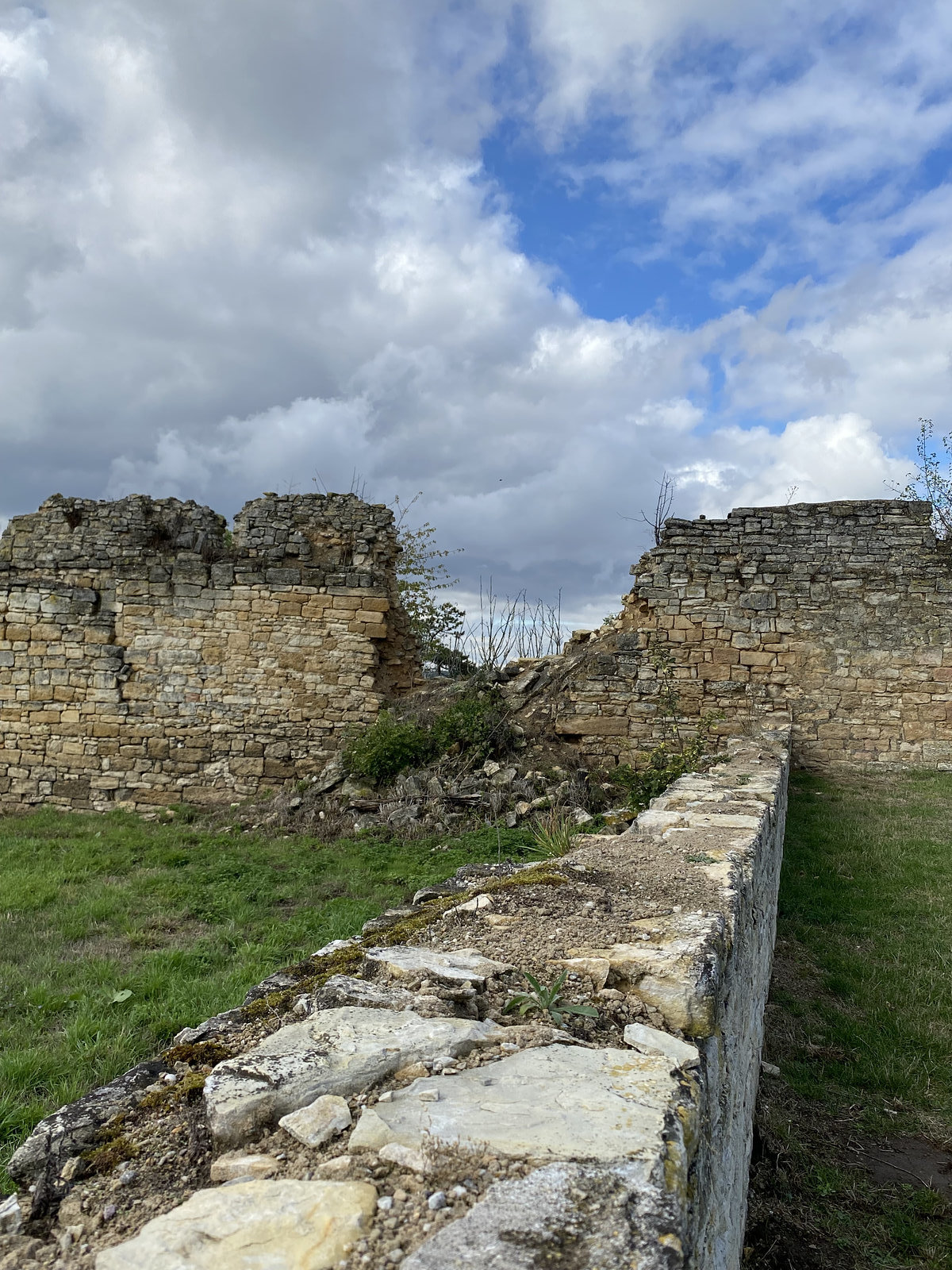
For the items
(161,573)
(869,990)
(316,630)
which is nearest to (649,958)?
(869,990)

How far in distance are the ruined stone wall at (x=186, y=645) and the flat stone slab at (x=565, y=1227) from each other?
31.9ft

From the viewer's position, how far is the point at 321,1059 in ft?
5.38

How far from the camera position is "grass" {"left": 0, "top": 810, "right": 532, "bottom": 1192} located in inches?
152

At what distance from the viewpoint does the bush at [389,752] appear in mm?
9508

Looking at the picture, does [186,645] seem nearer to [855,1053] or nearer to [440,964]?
[855,1053]

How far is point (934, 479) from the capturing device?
14.6m

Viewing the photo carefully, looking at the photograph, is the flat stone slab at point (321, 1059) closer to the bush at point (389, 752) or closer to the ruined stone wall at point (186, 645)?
the bush at point (389, 752)

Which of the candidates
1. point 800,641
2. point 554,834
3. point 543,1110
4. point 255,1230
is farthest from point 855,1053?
point 800,641

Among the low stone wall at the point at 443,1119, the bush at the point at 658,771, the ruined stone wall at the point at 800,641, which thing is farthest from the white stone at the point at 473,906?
the ruined stone wall at the point at 800,641

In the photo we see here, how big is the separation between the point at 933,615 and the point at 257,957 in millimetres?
9368

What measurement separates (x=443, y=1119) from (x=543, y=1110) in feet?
0.61

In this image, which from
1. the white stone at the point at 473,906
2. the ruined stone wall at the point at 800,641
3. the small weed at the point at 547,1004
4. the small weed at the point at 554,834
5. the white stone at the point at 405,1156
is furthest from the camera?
the ruined stone wall at the point at 800,641

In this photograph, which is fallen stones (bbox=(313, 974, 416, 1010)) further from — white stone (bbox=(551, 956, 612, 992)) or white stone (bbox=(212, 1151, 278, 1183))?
white stone (bbox=(212, 1151, 278, 1183))

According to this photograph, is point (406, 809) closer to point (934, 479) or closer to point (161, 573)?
point (161, 573)
